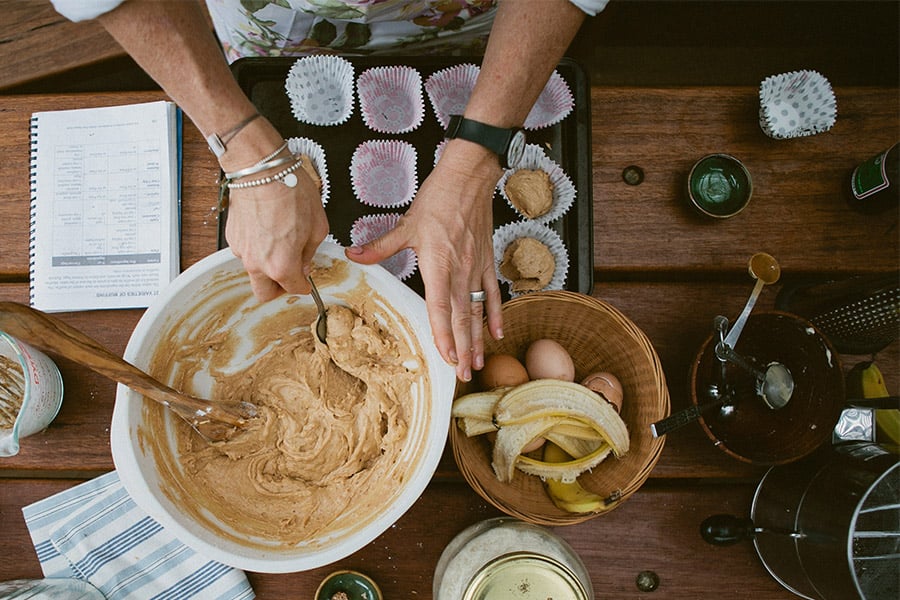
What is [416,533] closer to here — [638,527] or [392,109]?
[638,527]

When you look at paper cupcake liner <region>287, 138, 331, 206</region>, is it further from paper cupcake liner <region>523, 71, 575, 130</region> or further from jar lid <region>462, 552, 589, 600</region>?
jar lid <region>462, 552, 589, 600</region>

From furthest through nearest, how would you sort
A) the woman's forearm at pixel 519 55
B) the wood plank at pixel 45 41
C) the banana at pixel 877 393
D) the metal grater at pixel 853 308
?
the wood plank at pixel 45 41 → the banana at pixel 877 393 → the metal grater at pixel 853 308 → the woman's forearm at pixel 519 55

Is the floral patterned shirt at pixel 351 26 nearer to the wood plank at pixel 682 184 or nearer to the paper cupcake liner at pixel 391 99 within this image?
the paper cupcake liner at pixel 391 99

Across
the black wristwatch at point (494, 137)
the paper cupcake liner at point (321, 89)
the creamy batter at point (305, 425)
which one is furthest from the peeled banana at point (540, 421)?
the paper cupcake liner at point (321, 89)

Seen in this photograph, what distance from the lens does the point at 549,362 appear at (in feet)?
3.13

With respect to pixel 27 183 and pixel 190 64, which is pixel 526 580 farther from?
pixel 27 183

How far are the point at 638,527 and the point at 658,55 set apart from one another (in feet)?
4.88

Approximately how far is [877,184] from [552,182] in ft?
1.88

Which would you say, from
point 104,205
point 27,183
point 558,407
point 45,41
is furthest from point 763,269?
point 45,41

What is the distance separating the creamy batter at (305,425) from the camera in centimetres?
90

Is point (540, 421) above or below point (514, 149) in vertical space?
below

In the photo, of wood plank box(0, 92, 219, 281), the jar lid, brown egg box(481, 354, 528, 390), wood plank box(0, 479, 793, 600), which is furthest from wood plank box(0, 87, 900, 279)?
the jar lid

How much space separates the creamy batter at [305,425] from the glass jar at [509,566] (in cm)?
17

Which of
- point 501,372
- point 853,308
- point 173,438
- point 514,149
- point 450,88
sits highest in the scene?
point 450,88
